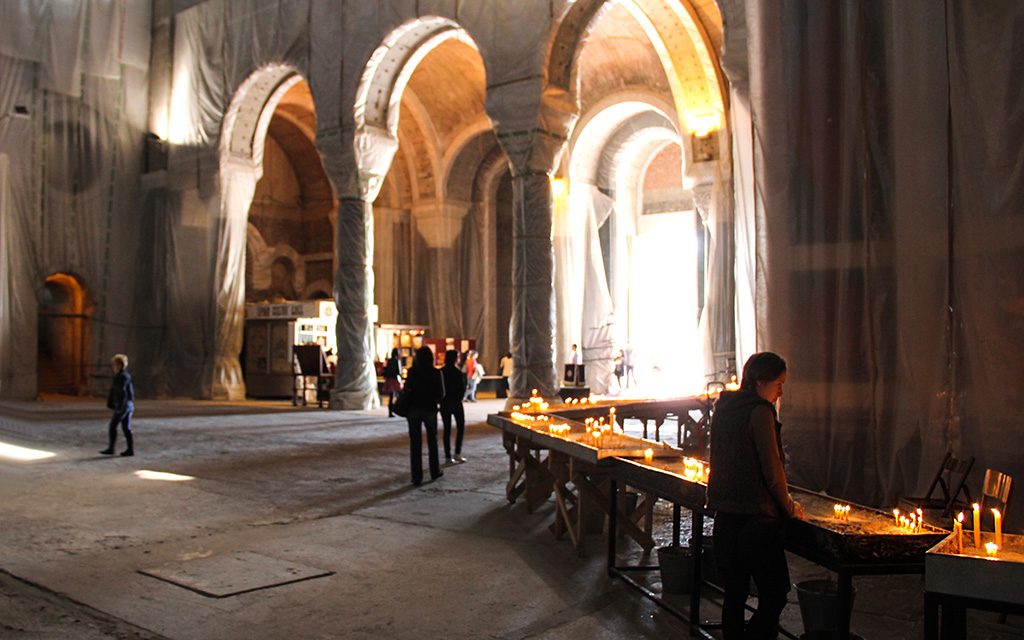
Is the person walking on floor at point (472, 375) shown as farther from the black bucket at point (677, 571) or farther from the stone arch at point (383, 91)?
the black bucket at point (677, 571)

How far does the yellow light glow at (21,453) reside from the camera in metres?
11.3

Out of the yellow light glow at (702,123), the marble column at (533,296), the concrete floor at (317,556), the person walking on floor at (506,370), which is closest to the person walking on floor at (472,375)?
the person walking on floor at (506,370)

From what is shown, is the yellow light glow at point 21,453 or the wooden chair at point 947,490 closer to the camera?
the wooden chair at point 947,490

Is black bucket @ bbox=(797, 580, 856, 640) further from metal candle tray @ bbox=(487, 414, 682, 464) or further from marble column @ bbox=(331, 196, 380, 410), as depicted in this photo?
marble column @ bbox=(331, 196, 380, 410)

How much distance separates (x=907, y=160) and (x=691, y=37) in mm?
10625

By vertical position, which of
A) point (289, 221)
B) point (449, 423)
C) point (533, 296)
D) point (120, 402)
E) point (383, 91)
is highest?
point (383, 91)

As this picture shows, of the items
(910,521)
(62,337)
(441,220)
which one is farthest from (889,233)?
(62,337)

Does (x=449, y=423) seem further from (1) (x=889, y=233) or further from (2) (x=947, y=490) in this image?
(2) (x=947, y=490)

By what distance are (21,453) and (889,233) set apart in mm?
11201

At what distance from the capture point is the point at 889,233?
7.25 meters

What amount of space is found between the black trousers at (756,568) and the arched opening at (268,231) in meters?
18.4

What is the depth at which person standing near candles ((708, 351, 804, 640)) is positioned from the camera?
3.82 metres

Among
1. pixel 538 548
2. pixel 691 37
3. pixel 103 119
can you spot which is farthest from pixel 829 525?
pixel 103 119

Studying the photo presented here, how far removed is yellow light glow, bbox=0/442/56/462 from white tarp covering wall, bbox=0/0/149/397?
10019 millimetres
